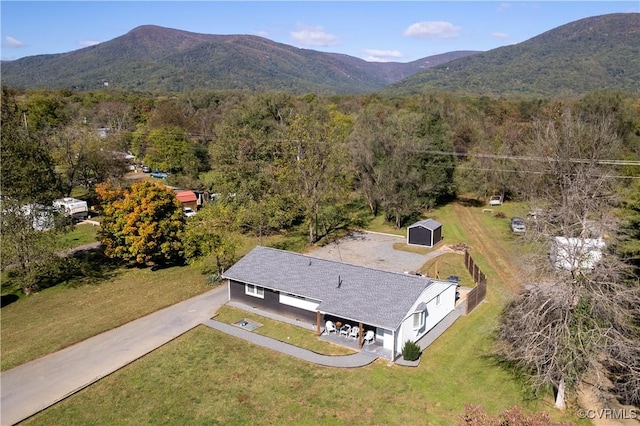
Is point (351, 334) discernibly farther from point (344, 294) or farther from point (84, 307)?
point (84, 307)

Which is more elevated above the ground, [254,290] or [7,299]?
[254,290]

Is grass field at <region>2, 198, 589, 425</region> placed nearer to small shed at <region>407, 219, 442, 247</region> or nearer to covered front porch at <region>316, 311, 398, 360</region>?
covered front porch at <region>316, 311, 398, 360</region>

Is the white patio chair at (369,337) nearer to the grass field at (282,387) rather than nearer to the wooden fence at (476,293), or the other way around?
the grass field at (282,387)

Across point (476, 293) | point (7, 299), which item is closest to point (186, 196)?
point (7, 299)

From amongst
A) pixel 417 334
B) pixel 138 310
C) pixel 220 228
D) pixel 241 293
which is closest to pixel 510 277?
pixel 417 334

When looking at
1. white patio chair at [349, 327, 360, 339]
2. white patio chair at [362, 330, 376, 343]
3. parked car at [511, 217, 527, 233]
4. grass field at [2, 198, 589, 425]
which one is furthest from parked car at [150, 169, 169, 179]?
white patio chair at [362, 330, 376, 343]

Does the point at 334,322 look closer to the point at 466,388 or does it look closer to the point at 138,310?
the point at 466,388
